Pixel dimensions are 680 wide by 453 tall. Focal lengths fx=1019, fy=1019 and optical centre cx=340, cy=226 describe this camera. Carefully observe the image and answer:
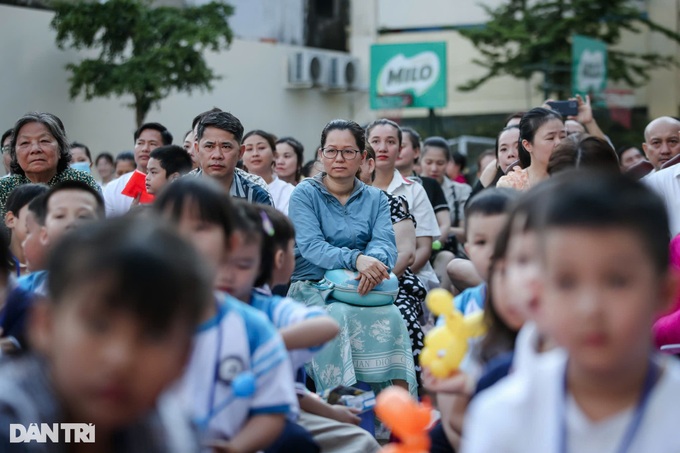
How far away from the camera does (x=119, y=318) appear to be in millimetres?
1653

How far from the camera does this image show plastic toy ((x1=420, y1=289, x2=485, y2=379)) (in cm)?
274

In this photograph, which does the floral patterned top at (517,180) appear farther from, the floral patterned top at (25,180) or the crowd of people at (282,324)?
the floral patterned top at (25,180)

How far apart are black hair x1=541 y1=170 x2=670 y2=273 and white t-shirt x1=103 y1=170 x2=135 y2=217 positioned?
4911 mm

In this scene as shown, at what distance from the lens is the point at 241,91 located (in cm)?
2153

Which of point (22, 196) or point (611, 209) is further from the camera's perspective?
point (22, 196)

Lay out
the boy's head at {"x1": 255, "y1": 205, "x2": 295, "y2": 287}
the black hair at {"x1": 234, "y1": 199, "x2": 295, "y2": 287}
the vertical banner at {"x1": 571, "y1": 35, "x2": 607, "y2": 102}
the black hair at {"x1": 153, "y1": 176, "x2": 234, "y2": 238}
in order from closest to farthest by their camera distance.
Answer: the black hair at {"x1": 153, "y1": 176, "x2": 234, "y2": 238} → the black hair at {"x1": 234, "y1": 199, "x2": 295, "y2": 287} → the boy's head at {"x1": 255, "y1": 205, "x2": 295, "y2": 287} → the vertical banner at {"x1": 571, "y1": 35, "x2": 607, "y2": 102}

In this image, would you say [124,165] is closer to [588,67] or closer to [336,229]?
[336,229]

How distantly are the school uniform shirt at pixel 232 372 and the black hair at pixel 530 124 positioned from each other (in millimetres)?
3652

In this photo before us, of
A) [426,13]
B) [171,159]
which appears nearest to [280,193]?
[171,159]

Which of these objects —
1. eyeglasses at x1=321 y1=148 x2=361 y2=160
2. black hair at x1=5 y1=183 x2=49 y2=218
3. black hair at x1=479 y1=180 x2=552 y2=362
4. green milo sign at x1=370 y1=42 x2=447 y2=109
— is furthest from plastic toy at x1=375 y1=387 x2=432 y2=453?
green milo sign at x1=370 y1=42 x2=447 y2=109

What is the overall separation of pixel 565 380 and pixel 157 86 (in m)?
15.8

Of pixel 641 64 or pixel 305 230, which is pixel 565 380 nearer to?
pixel 305 230

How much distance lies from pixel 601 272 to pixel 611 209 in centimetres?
12

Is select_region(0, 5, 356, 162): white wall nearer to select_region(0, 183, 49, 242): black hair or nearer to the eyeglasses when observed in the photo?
the eyeglasses
